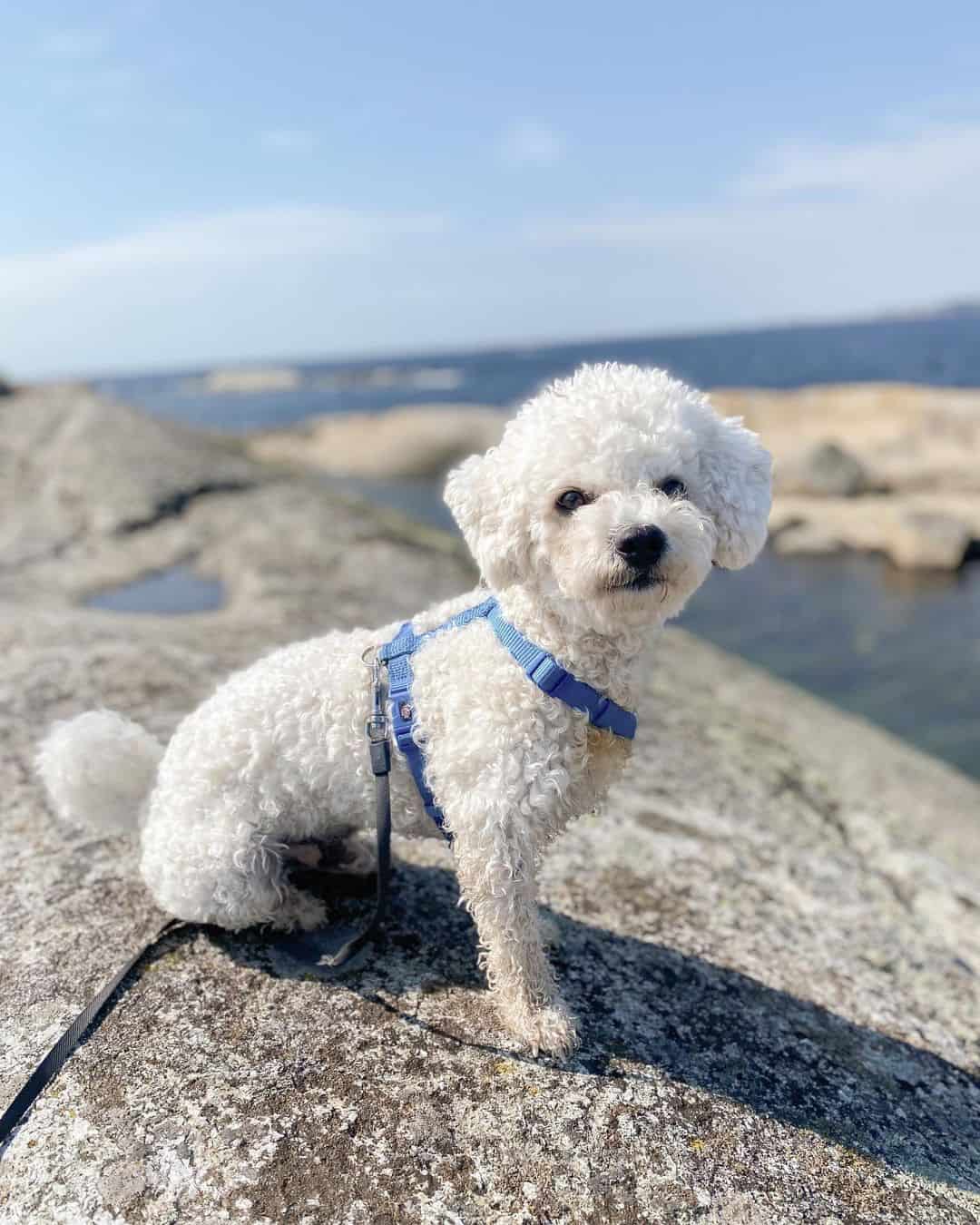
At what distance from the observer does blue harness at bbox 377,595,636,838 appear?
2.76 m

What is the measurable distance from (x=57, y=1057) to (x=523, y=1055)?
54.1 inches

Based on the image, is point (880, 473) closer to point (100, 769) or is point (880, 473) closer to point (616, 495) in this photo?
point (616, 495)

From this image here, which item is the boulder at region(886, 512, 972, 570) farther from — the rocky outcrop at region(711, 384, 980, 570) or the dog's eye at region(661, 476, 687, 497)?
the dog's eye at region(661, 476, 687, 497)

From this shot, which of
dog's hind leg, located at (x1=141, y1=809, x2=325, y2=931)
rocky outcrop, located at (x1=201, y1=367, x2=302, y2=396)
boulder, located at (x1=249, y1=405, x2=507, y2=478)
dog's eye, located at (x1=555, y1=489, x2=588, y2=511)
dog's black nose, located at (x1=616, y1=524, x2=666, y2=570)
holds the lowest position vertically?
rocky outcrop, located at (x1=201, y1=367, x2=302, y2=396)

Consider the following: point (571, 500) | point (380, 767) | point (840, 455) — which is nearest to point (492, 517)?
point (571, 500)

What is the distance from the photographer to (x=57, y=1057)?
2.56 m

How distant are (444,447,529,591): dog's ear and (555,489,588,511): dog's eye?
0.13 meters

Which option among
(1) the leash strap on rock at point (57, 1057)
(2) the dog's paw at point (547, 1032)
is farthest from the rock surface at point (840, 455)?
(1) the leash strap on rock at point (57, 1057)

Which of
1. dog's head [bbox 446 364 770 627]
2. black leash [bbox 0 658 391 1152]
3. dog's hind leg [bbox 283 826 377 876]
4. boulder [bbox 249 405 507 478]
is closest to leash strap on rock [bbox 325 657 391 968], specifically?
black leash [bbox 0 658 391 1152]

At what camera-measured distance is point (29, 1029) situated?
8.86 ft

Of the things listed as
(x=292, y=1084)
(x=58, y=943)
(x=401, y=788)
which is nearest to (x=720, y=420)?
(x=401, y=788)

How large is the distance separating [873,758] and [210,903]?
19.7 feet

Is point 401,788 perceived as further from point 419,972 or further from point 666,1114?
point 666,1114

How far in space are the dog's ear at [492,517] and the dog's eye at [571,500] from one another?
0.41 feet
